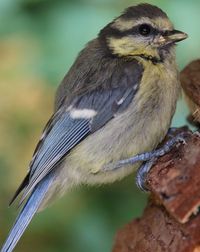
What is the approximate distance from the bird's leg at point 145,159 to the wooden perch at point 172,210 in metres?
0.04

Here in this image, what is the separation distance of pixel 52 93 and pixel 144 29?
51 centimetres

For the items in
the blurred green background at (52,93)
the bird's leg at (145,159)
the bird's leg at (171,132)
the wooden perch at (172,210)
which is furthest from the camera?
the blurred green background at (52,93)

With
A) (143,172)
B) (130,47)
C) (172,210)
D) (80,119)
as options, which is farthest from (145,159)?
(172,210)

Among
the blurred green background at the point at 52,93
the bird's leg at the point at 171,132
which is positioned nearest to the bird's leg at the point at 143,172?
the bird's leg at the point at 171,132

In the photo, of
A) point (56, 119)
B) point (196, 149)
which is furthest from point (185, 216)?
point (56, 119)

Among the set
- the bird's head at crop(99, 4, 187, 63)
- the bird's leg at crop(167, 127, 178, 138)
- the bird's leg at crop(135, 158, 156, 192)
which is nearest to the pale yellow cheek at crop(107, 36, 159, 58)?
the bird's head at crop(99, 4, 187, 63)

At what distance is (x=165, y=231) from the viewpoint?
1521mm

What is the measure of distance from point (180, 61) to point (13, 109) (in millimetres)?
608

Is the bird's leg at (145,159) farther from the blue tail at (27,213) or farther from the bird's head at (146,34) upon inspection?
the bird's head at (146,34)

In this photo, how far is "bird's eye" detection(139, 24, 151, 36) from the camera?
6.21ft

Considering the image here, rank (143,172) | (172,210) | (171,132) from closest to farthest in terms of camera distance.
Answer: (172,210) → (143,172) → (171,132)

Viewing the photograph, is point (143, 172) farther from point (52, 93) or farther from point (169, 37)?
point (52, 93)

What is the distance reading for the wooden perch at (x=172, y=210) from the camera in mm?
1327

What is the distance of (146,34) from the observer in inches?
74.9
